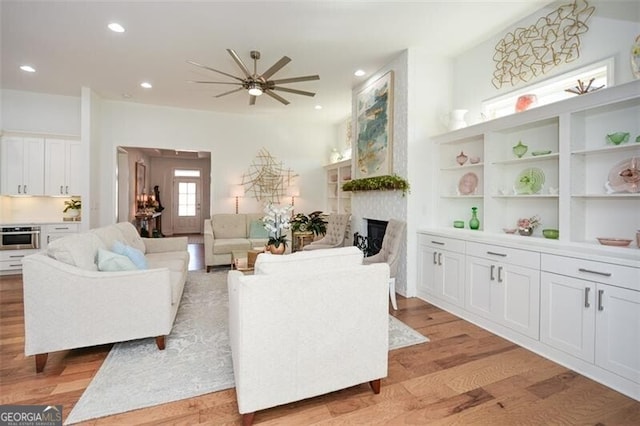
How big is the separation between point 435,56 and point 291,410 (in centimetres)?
442

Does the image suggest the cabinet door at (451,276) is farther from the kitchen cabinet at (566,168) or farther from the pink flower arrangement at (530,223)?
the pink flower arrangement at (530,223)

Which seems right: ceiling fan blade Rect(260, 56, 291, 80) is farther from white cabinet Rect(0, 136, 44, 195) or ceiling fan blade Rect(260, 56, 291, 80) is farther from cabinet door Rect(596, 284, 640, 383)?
white cabinet Rect(0, 136, 44, 195)

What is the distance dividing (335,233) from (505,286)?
3011mm

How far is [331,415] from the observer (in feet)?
5.86

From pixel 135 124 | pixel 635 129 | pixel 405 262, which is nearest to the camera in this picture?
pixel 635 129

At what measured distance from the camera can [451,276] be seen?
3.44m

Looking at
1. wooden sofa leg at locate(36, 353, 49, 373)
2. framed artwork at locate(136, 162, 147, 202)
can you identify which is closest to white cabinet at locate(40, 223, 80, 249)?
wooden sofa leg at locate(36, 353, 49, 373)

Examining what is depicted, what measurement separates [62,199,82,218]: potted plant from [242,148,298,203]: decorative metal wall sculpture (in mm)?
3072

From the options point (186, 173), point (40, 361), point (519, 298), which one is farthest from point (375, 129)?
point (186, 173)

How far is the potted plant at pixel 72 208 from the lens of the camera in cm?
543

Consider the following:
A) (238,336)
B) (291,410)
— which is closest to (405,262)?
(291,410)

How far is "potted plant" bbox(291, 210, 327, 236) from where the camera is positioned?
6.54 m

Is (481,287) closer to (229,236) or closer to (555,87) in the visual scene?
(555,87)

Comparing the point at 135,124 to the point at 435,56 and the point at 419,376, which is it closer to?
the point at 435,56
